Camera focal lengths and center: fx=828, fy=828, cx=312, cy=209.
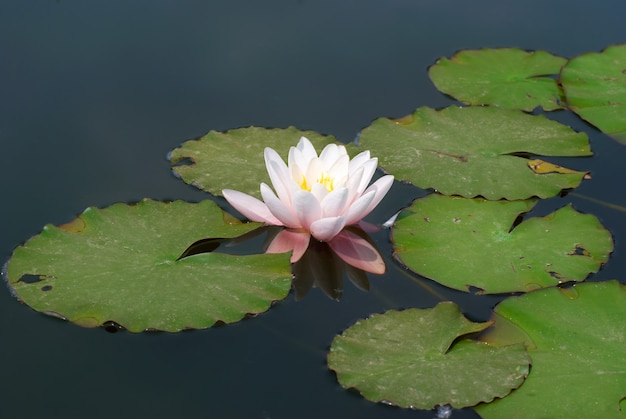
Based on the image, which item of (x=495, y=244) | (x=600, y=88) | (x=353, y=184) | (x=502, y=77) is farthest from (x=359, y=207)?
(x=600, y=88)

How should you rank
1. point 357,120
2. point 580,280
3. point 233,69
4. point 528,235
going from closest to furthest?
point 580,280 < point 528,235 < point 357,120 < point 233,69

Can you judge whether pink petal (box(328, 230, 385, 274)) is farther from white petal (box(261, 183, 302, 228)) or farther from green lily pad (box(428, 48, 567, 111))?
green lily pad (box(428, 48, 567, 111))

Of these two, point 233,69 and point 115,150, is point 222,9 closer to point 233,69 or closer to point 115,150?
point 233,69

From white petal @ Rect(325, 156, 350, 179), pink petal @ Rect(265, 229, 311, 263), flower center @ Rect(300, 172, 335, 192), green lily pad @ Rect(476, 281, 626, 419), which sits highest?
white petal @ Rect(325, 156, 350, 179)

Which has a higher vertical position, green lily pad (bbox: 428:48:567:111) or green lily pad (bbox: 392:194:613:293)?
green lily pad (bbox: 428:48:567:111)

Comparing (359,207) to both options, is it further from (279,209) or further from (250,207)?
(250,207)

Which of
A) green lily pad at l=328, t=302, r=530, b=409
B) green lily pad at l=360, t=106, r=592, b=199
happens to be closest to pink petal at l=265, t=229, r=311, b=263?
green lily pad at l=328, t=302, r=530, b=409

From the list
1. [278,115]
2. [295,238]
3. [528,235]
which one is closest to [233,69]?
[278,115]
